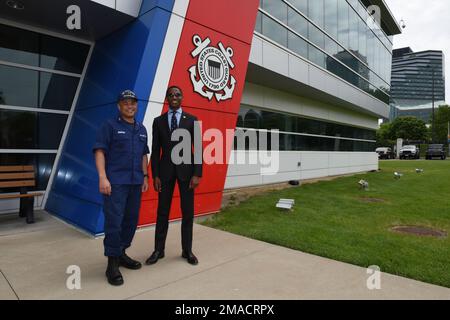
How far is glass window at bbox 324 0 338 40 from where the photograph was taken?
47.5 feet

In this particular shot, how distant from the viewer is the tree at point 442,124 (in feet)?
231

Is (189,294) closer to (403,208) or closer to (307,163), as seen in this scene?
(403,208)

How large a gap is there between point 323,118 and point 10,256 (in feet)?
47.5

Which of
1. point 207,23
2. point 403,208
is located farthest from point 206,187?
point 403,208

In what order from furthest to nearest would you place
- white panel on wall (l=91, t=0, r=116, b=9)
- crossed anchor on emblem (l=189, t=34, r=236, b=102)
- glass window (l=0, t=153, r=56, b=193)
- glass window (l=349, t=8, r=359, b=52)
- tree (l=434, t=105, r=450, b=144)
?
tree (l=434, t=105, r=450, b=144)
glass window (l=349, t=8, r=359, b=52)
glass window (l=0, t=153, r=56, b=193)
crossed anchor on emblem (l=189, t=34, r=236, b=102)
white panel on wall (l=91, t=0, r=116, b=9)

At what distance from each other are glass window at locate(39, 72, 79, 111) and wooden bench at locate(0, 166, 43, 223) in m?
1.41

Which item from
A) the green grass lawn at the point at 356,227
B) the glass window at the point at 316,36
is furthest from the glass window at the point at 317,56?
the green grass lawn at the point at 356,227

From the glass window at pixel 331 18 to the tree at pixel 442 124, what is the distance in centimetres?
6821

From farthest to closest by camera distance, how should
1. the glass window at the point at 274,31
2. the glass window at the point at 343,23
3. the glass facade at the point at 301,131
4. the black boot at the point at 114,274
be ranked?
1. the glass window at the point at 343,23
2. the glass facade at the point at 301,131
3. the glass window at the point at 274,31
4. the black boot at the point at 114,274

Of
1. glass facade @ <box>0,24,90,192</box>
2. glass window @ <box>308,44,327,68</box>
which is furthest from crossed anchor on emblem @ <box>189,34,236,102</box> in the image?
glass window @ <box>308,44,327,68</box>

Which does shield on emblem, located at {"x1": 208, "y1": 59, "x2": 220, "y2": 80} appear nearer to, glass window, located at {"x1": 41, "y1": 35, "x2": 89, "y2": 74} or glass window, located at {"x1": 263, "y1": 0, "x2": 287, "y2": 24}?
glass window, located at {"x1": 41, "y1": 35, "x2": 89, "y2": 74}

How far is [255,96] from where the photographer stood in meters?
11.6

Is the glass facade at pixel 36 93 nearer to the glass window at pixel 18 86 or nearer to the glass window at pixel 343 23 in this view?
the glass window at pixel 18 86

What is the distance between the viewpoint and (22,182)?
5863 millimetres
